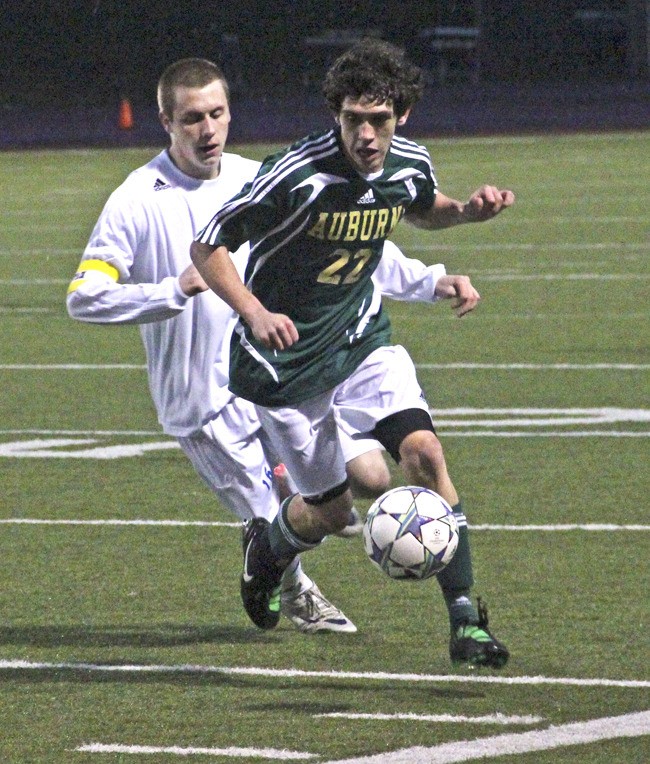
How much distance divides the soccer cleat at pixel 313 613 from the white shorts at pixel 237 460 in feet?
1.10

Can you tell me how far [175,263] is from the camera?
753 centimetres

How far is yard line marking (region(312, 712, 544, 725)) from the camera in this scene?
19.5 ft

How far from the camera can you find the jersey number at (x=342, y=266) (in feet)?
22.3

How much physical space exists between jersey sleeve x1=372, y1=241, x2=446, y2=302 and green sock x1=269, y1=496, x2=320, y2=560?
811mm

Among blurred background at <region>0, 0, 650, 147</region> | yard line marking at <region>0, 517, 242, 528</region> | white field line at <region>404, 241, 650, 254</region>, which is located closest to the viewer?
yard line marking at <region>0, 517, 242, 528</region>

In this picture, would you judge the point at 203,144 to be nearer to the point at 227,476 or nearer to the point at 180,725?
the point at 227,476

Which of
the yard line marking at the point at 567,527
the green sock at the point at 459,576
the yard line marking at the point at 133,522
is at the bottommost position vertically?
the yard line marking at the point at 133,522

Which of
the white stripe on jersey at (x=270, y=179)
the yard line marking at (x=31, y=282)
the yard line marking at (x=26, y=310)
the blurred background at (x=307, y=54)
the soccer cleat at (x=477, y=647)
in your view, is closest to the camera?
the soccer cleat at (x=477, y=647)

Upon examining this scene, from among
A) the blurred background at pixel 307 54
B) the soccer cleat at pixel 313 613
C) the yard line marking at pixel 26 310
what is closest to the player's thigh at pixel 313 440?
the soccer cleat at pixel 313 613

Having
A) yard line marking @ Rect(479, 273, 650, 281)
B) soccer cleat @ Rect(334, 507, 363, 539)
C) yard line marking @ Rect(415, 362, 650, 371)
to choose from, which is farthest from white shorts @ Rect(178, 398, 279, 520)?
yard line marking @ Rect(479, 273, 650, 281)

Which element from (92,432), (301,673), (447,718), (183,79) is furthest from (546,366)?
(447,718)

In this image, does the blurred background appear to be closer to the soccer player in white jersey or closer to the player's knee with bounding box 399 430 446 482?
the soccer player in white jersey

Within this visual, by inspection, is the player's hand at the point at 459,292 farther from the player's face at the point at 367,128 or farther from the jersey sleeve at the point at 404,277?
the player's face at the point at 367,128

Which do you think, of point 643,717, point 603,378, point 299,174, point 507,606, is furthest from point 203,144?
point 603,378
